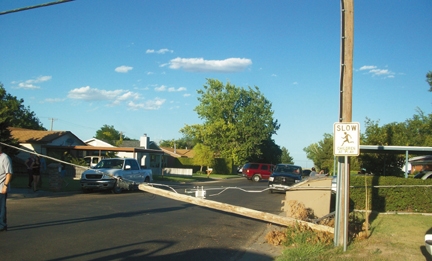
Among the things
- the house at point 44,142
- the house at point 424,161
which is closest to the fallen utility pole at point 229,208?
the house at point 424,161

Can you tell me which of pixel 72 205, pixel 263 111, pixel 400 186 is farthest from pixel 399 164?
pixel 263 111

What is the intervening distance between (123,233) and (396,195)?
30.6ft

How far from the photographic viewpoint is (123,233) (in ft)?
32.0

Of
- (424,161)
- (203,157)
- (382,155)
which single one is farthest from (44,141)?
(424,161)

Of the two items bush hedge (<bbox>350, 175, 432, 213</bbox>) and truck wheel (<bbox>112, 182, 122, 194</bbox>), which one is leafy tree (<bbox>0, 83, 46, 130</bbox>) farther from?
bush hedge (<bbox>350, 175, 432, 213</bbox>)

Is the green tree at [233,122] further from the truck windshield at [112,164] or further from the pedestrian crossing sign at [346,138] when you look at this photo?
the pedestrian crossing sign at [346,138]

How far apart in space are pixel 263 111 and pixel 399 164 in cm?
4630

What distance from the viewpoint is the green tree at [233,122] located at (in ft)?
224

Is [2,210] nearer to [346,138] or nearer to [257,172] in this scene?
[346,138]

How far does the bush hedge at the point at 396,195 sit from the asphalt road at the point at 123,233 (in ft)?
13.4

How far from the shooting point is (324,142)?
72.2 m

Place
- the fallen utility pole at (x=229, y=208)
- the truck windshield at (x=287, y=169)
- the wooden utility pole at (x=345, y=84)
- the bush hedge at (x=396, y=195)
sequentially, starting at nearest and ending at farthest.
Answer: the wooden utility pole at (x=345, y=84) < the fallen utility pole at (x=229, y=208) < the bush hedge at (x=396, y=195) < the truck windshield at (x=287, y=169)

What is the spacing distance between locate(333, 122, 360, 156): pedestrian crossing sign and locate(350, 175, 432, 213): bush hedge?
19.7 ft

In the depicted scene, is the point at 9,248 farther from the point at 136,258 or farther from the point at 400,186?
the point at 400,186
